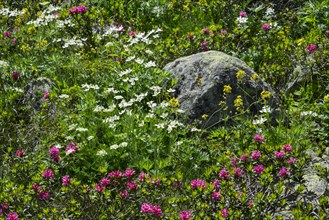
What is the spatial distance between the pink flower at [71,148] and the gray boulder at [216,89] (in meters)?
1.34

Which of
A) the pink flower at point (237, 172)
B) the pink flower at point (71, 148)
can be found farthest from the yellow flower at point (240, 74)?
the pink flower at point (71, 148)

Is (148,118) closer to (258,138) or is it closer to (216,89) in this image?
(216,89)

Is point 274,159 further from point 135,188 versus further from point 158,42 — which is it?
point 158,42

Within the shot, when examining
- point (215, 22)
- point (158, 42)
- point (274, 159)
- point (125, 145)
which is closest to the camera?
point (274, 159)

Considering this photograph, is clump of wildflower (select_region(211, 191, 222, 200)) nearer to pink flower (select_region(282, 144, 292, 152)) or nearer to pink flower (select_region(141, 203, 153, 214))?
pink flower (select_region(141, 203, 153, 214))

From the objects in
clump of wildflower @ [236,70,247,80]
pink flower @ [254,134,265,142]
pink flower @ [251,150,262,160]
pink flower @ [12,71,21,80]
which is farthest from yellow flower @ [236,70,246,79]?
pink flower @ [12,71,21,80]

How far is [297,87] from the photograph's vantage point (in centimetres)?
689

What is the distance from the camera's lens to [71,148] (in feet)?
18.9

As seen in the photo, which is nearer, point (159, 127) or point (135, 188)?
point (135, 188)

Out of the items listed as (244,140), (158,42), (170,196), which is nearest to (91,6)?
(158,42)

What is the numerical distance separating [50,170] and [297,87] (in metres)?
3.05

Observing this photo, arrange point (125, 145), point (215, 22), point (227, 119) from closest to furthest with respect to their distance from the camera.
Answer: point (125, 145), point (227, 119), point (215, 22)

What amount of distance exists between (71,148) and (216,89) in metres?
1.73

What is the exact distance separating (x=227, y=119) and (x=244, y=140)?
0.35 meters
